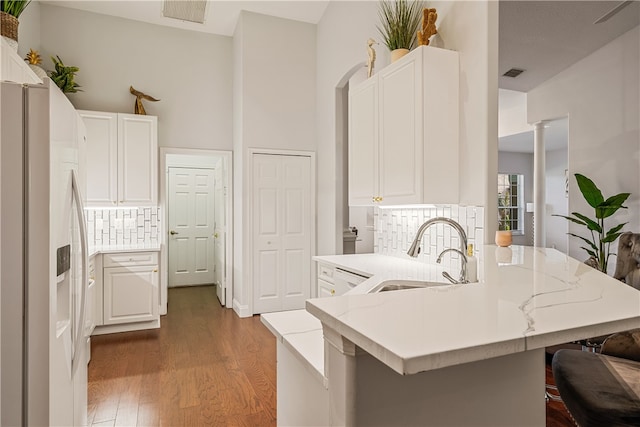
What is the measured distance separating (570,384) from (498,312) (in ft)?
3.04

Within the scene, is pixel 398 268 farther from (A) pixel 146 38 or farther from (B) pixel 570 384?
(A) pixel 146 38

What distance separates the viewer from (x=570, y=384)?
140 centimetres

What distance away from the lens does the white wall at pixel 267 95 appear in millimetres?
4727

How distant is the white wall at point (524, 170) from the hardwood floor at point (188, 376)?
6.38 meters

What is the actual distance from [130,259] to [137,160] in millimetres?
1166

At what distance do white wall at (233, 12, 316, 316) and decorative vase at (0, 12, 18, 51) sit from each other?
7.60ft

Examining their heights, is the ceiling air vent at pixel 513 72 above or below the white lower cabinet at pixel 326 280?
above

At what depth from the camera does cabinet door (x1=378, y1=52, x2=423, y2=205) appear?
2598 millimetres

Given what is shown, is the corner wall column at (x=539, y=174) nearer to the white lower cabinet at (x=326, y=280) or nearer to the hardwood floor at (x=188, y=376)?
the hardwood floor at (x=188, y=376)

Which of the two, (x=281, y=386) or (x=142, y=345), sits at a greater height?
(x=281, y=386)

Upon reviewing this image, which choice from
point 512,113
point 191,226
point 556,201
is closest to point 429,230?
point 512,113

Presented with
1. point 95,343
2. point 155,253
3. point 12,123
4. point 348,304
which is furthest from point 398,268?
point 95,343

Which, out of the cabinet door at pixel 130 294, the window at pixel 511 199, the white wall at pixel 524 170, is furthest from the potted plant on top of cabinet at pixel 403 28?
the window at pixel 511 199

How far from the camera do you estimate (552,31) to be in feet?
13.0
